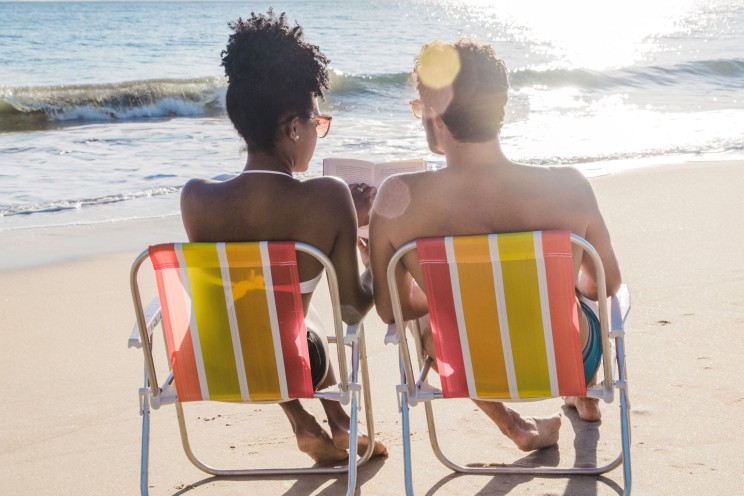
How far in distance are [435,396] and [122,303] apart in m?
2.89

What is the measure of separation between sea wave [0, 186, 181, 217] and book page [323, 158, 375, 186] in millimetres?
5594

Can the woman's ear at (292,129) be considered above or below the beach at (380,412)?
above

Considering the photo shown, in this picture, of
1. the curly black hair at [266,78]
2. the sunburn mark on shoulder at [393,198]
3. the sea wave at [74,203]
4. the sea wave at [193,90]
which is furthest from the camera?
the sea wave at [193,90]

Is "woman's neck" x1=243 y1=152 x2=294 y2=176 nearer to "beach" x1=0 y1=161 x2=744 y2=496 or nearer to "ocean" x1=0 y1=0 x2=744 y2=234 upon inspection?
"beach" x1=0 y1=161 x2=744 y2=496

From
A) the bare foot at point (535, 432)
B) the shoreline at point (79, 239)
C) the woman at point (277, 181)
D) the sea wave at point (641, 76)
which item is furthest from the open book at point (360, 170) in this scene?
the sea wave at point (641, 76)

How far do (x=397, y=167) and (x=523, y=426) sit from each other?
1003 mm

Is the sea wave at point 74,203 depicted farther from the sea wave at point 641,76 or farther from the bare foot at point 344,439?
the sea wave at point 641,76

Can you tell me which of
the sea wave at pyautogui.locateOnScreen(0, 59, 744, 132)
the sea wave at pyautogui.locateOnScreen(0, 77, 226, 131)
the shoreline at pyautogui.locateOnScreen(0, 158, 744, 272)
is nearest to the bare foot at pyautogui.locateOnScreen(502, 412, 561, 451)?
A: the shoreline at pyautogui.locateOnScreen(0, 158, 744, 272)

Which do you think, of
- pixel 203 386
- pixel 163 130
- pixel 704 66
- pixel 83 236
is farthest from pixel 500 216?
pixel 704 66

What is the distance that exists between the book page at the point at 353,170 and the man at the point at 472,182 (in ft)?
1.22

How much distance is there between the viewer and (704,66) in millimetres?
21203

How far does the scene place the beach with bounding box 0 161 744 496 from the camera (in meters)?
3.13

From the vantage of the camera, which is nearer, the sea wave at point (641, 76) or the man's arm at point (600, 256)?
the man's arm at point (600, 256)

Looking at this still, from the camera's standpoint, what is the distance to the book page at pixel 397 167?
297 centimetres
